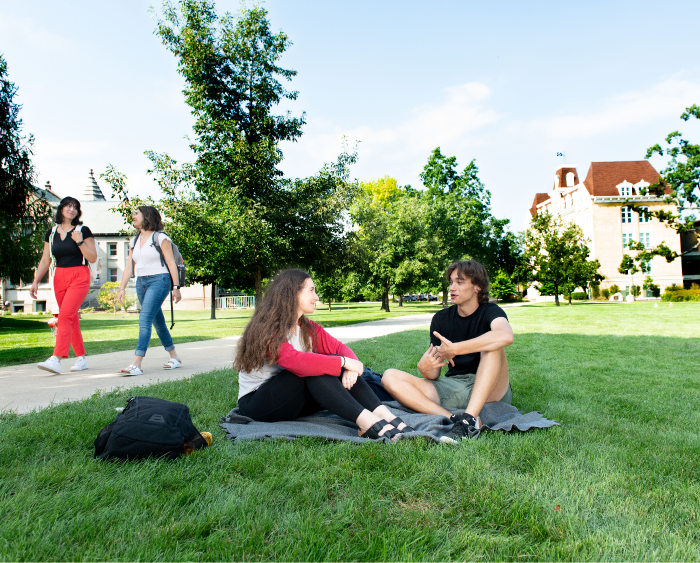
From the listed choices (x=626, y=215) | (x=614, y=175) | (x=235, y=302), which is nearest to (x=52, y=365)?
(x=235, y=302)

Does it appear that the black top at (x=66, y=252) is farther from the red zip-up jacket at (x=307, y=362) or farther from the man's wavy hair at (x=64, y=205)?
the red zip-up jacket at (x=307, y=362)

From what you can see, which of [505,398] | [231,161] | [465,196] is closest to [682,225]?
[465,196]

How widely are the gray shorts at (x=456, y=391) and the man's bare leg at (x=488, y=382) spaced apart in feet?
0.50

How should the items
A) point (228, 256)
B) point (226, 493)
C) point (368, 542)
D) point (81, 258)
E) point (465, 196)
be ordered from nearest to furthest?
1. point (368, 542)
2. point (226, 493)
3. point (81, 258)
4. point (228, 256)
5. point (465, 196)

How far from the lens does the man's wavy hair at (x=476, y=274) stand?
390cm

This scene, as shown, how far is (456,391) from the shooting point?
12.8ft

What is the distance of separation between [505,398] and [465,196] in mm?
39198

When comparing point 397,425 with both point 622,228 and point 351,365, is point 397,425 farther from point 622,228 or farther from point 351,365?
point 622,228

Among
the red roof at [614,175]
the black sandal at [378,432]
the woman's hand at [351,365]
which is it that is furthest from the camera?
the red roof at [614,175]

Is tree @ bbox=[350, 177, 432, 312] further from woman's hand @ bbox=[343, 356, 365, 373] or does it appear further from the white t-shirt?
woman's hand @ bbox=[343, 356, 365, 373]

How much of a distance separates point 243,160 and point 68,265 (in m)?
9.36

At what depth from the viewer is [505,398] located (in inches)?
155

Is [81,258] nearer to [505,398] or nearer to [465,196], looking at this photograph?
[505,398]

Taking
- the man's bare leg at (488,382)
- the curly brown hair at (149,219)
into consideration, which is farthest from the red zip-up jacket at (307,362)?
the curly brown hair at (149,219)
